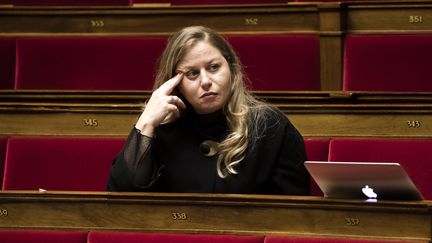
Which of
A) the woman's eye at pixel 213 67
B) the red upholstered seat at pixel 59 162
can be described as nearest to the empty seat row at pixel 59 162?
the red upholstered seat at pixel 59 162

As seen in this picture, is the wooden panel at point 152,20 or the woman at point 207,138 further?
the wooden panel at point 152,20

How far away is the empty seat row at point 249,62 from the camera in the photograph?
786mm

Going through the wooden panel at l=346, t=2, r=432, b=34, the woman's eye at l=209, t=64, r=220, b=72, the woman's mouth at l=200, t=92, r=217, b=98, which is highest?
the wooden panel at l=346, t=2, r=432, b=34

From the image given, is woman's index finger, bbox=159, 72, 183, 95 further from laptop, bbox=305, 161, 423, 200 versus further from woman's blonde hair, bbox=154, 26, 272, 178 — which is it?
laptop, bbox=305, 161, 423, 200

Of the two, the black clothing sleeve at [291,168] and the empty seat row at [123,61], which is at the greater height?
the empty seat row at [123,61]

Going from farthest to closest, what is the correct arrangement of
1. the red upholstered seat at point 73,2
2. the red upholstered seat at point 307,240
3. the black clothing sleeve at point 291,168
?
1. the red upholstered seat at point 73,2
2. the black clothing sleeve at point 291,168
3. the red upholstered seat at point 307,240

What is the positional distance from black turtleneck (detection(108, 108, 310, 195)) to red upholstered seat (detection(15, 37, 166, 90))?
21cm

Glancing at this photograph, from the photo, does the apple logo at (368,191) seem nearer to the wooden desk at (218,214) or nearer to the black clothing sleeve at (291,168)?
the wooden desk at (218,214)

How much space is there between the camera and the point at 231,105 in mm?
625

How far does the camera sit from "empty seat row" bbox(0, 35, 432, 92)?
2.58 ft

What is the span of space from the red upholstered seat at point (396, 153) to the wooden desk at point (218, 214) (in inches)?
7.3

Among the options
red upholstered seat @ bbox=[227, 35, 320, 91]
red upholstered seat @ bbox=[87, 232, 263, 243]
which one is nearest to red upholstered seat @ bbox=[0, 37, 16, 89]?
red upholstered seat @ bbox=[227, 35, 320, 91]

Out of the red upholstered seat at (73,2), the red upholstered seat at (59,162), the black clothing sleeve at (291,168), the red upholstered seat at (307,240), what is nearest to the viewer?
the red upholstered seat at (307,240)

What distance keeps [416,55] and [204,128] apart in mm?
234
